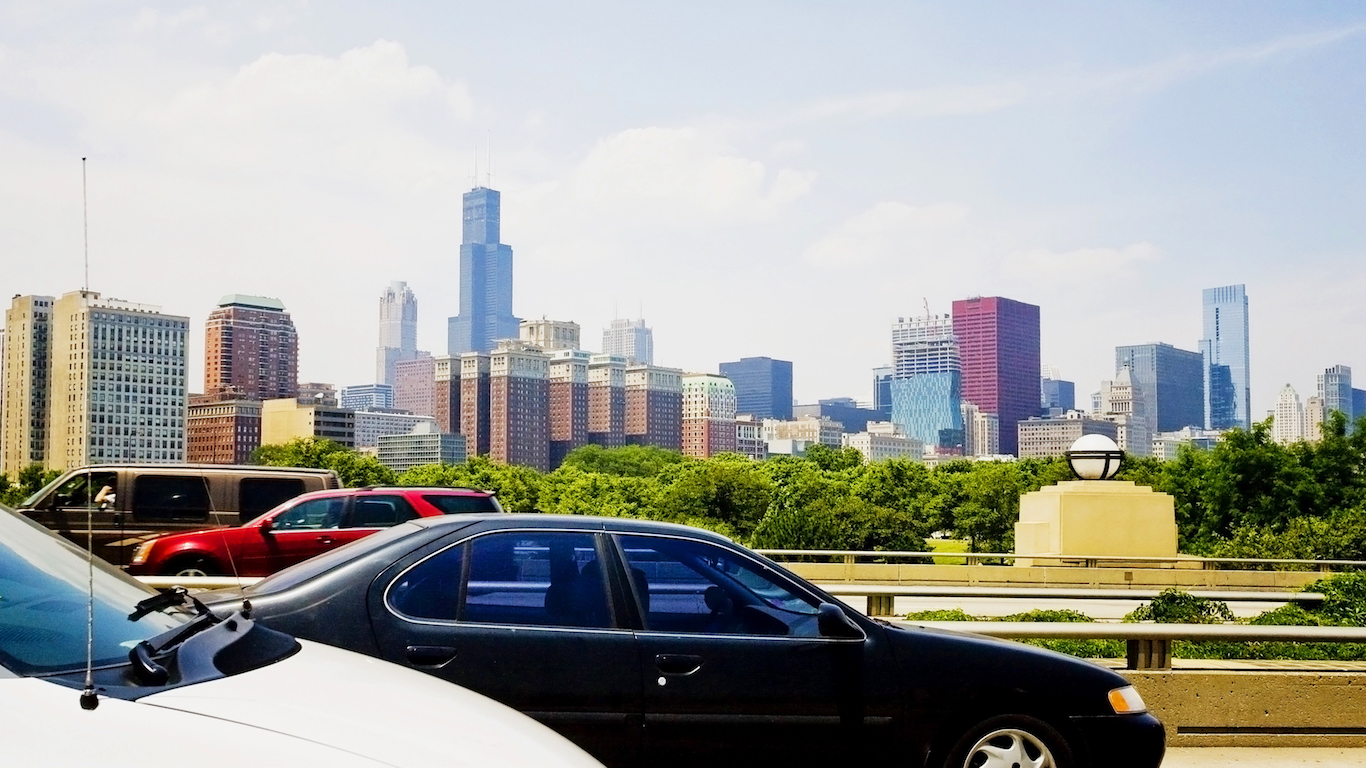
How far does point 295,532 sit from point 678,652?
10693 mm

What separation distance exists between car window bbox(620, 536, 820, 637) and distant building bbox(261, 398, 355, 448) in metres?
8.75

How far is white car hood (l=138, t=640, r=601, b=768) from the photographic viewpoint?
2.84 m

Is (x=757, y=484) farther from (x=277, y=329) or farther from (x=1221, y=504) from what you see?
(x=277, y=329)

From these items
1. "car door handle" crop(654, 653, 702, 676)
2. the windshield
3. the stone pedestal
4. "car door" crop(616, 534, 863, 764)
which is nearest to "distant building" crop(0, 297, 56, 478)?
the windshield

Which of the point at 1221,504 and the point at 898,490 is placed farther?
the point at 898,490

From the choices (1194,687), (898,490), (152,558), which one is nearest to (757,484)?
(898,490)

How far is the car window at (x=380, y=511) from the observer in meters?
16.1

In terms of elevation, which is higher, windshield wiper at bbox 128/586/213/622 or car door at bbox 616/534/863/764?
windshield wiper at bbox 128/586/213/622

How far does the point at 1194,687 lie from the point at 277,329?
35517 mm

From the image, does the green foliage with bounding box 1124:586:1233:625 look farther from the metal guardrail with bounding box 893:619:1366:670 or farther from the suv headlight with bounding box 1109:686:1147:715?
the suv headlight with bounding box 1109:686:1147:715

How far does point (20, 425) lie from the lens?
5.45 metres

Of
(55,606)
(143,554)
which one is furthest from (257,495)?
(55,606)

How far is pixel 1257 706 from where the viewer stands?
8.98 metres

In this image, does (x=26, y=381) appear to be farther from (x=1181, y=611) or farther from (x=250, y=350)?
(x=250, y=350)
